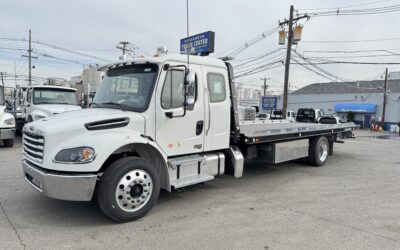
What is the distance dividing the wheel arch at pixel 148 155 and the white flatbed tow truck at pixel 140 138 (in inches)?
0.6

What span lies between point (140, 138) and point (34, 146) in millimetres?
1483

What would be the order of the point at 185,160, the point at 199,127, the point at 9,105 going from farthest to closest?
the point at 9,105 → the point at 199,127 → the point at 185,160

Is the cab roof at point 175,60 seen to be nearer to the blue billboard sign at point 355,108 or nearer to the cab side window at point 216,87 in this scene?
the cab side window at point 216,87

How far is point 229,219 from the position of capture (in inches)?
190

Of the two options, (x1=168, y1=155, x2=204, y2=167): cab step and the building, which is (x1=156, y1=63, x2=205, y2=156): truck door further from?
the building

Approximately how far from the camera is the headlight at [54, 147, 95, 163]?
4141 mm

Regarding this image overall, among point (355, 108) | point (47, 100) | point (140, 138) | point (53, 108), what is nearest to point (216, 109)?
point (140, 138)

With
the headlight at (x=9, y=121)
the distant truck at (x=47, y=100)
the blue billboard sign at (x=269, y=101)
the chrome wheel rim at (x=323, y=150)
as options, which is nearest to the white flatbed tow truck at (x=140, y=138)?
the chrome wheel rim at (x=323, y=150)

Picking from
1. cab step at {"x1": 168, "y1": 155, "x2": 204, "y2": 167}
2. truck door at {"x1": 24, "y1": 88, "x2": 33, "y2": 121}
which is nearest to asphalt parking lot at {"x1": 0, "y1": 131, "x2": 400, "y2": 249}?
cab step at {"x1": 168, "y1": 155, "x2": 204, "y2": 167}

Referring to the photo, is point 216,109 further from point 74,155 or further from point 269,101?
point 269,101

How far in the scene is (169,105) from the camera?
5043 mm

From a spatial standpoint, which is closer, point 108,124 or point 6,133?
point 108,124

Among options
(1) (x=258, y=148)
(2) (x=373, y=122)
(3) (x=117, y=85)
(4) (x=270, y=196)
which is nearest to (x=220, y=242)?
(4) (x=270, y=196)

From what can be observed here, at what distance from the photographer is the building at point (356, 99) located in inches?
1672
